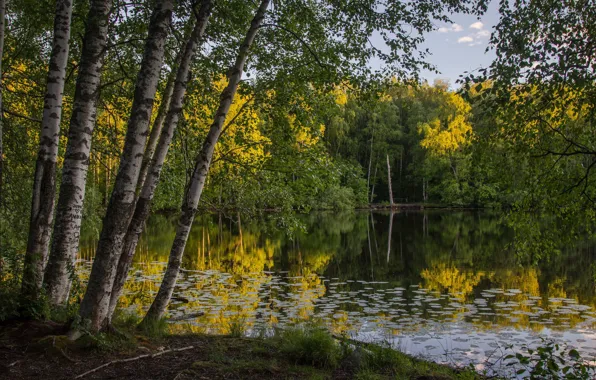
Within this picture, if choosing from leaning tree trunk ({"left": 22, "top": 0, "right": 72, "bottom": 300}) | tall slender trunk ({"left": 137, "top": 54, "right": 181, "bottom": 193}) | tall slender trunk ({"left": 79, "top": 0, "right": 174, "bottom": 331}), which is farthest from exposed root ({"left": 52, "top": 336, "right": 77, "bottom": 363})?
tall slender trunk ({"left": 137, "top": 54, "right": 181, "bottom": 193})

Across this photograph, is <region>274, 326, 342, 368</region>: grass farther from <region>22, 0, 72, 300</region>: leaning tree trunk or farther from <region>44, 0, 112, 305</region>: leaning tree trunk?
<region>22, 0, 72, 300</region>: leaning tree trunk

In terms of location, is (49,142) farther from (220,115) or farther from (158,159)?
(220,115)

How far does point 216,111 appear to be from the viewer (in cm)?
864

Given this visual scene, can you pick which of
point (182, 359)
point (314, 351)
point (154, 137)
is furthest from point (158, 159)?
point (314, 351)

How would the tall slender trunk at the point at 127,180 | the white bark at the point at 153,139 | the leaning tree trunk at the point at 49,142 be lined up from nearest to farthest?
the tall slender trunk at the point at 127,180
the leaning tree trunk at the point at 49,142
the white bark at the point at 153,139

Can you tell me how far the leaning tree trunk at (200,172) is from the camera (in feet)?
24.3

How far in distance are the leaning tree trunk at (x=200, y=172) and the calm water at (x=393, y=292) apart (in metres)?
1.27

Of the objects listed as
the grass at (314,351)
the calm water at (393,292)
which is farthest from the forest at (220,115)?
the grass at (314,351)

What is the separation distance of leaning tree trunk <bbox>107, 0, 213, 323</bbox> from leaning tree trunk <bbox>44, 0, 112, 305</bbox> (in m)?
0.74

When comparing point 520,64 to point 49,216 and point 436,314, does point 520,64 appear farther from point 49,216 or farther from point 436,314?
point 436,314

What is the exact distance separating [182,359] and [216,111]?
4747 millimetres

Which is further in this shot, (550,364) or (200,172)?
(200,172)

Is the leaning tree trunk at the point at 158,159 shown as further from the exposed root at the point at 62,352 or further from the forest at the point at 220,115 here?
the exposed root at the point at 62,352

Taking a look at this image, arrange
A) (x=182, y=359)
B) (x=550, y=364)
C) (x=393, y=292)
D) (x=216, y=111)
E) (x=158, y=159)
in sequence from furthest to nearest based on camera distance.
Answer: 1. (x=393, y=292)
2. (x=216, y=111)
3. (x=158, y=159)
4. (x=182, y=359)
5. (x=550, y=364)
